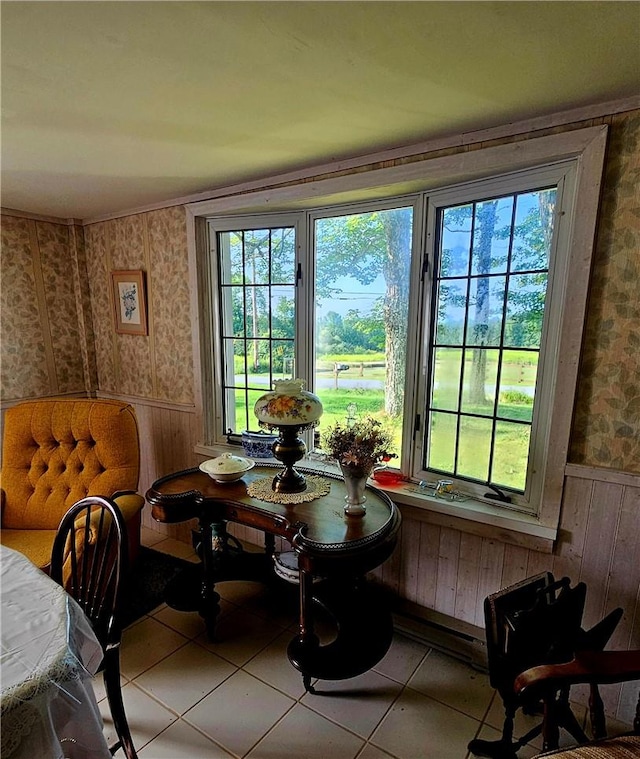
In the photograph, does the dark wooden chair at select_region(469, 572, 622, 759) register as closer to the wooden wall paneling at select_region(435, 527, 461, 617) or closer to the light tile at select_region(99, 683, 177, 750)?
the wooden wall paneling at select_region(435, 527, 461, 617)

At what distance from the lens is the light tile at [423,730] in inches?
59.4

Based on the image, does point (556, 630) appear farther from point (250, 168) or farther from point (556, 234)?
point (250, 168)

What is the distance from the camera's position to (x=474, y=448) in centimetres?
194

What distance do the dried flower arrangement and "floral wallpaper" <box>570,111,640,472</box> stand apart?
770mm

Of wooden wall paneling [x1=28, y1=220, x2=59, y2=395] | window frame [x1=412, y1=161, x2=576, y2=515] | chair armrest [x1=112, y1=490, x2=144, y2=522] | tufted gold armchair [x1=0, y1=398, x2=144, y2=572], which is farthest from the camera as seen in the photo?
wooden wall paneling [x1=28, y1=220, x2=59, y2=395]

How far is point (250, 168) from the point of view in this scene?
2.10 metres

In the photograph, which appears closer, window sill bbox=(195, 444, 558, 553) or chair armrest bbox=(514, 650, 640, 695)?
chair armrest bbox=(514, 650, 640, 695)

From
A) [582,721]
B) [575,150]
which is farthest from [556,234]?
[582,721]

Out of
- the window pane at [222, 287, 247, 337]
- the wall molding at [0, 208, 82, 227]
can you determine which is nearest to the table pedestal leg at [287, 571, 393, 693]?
the window pane at [222, 287, 247, 337]

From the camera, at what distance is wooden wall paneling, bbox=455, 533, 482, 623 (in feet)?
6.12

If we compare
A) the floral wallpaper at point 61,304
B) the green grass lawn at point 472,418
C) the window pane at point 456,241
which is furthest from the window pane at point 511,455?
the floral wallpaper at point 61,304

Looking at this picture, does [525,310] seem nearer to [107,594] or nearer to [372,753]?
[372,753]

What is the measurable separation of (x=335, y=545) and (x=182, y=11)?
1621mm

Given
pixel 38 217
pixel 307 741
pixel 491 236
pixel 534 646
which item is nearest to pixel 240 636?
pixel 307 741
